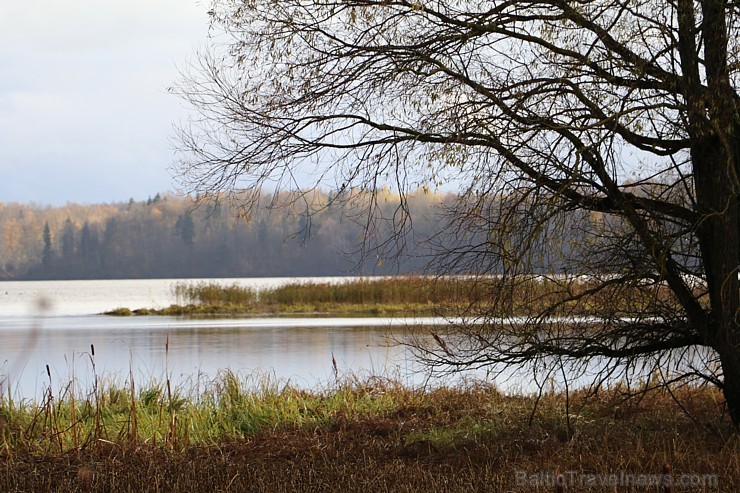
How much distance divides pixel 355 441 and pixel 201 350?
13.7 metres

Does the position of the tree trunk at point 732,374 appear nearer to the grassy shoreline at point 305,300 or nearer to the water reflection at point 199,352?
the water reflection at point 199,352

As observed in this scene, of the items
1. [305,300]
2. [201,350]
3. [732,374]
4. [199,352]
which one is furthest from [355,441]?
[305,300]

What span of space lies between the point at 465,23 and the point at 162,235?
117 m

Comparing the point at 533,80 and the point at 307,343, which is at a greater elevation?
the point at 533,80

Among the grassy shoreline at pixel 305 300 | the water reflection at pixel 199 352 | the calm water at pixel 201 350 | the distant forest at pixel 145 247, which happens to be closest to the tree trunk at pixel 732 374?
the calm water at pixel 201 350

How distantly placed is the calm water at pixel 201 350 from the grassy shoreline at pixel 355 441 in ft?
2.82

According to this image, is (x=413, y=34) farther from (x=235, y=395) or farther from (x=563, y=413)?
(x=235, y=395)

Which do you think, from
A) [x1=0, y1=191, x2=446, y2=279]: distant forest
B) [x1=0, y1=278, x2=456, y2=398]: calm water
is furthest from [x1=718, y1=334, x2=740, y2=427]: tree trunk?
[x1=0, y1=191, x2=446, y2=279]: distant forest

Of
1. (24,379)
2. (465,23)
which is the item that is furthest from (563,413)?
(24,379)

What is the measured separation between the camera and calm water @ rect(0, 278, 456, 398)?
611 inches

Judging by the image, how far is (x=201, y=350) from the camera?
2189 centimetres

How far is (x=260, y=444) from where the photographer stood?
8.88 metres

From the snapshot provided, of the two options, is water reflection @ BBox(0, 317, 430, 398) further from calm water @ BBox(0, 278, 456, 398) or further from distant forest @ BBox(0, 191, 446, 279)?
distant forest @ BBox(0, 191, 446, 279)

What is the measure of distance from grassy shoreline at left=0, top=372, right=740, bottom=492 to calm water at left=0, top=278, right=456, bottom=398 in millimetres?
859
